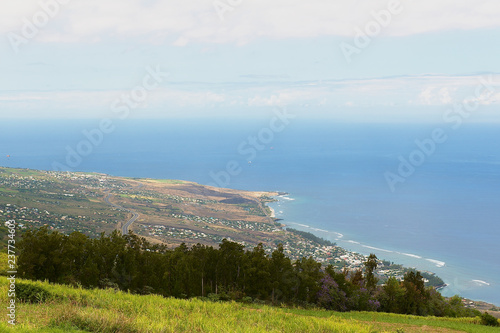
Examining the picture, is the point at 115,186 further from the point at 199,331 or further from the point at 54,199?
the point at 199,331

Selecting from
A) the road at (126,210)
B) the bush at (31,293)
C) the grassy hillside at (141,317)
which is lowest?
the grassy hillside at (141,317)

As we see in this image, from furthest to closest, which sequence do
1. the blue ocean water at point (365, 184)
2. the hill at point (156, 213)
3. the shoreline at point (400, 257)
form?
the blue ocean water at point (365, 184)
the hill at point (156, 213)
the shoreline at point (400, 257)

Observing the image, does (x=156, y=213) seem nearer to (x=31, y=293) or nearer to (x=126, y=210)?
(x=126, y=210)

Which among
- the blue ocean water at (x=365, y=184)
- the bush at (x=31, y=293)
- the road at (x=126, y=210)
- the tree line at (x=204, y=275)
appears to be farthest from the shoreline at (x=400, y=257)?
the bush at (x=31, y=293)

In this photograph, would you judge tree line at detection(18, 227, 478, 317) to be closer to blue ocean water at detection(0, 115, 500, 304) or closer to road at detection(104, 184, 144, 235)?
blue ocean water at detection(0, 115, 500, 304)

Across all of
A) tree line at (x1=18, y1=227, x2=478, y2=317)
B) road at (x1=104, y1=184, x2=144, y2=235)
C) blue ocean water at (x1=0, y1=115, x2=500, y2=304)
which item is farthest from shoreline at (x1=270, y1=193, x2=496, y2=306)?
tree line at (x1=18, y1=227, x2=478, y2=317)

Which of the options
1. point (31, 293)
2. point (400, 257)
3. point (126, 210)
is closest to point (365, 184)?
point (400, 257)

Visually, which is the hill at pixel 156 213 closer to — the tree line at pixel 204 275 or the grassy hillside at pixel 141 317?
the tree line at pixel 204 275
